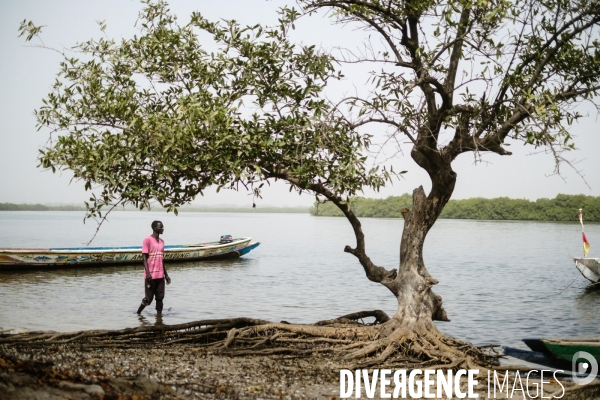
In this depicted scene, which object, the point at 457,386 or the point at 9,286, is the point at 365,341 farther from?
the point at 9,286

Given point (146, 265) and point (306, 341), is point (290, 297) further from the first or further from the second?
point (306, 341)

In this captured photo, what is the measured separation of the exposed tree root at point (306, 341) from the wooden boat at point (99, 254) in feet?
56.5

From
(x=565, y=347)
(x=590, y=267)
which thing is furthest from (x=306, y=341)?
(x=590, y=267)

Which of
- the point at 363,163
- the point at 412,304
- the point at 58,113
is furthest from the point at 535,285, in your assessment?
the point at 58,113

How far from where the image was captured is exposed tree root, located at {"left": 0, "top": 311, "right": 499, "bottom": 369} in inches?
436

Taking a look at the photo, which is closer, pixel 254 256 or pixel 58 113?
pixel 58 113

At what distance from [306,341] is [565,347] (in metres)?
4.71

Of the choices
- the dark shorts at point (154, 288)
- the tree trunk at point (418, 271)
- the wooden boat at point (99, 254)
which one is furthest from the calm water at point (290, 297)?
the tree trunk at point (418, 271)

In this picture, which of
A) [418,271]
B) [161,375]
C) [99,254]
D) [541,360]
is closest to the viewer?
[161,375]

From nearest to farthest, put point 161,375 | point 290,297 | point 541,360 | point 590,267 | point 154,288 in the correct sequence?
point 161,375, point 541,360, point 154,288, point 290,297, point 590,267

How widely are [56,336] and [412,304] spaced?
6.48 m

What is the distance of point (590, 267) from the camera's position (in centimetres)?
2903

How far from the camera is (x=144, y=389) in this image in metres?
7.10

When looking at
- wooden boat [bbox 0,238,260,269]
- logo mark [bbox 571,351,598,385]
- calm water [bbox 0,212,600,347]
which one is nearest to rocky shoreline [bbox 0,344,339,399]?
logo mark [bbox 571,351,598,385]
